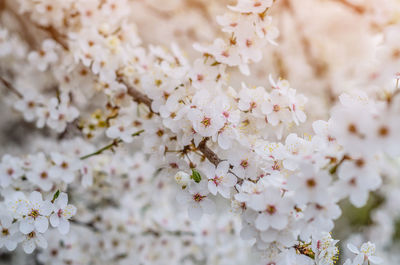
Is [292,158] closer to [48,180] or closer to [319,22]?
[48,180]

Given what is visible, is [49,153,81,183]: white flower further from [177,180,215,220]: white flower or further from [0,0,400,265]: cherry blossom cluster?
[177,180,215,220]: white flower

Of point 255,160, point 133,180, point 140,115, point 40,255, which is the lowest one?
point 40,255

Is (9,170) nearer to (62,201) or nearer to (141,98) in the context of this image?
(62,201)

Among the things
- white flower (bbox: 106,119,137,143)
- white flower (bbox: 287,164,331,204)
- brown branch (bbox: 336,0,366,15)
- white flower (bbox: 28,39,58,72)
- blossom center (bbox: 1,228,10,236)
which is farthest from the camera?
brown branch (bbox: 336,0,366,15)

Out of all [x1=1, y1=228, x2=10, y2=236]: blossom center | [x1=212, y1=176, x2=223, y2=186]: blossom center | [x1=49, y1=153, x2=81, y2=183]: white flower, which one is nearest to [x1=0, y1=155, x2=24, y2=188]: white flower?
[x1=49, y1=153, x2=81, y2=183]: white flower

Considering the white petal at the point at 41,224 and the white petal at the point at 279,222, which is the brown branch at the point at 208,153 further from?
the white petal at the point at 41,224

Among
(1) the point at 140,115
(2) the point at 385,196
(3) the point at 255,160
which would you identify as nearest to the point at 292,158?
(3) the point at 255,160

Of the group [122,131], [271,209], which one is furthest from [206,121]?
[122,131]
